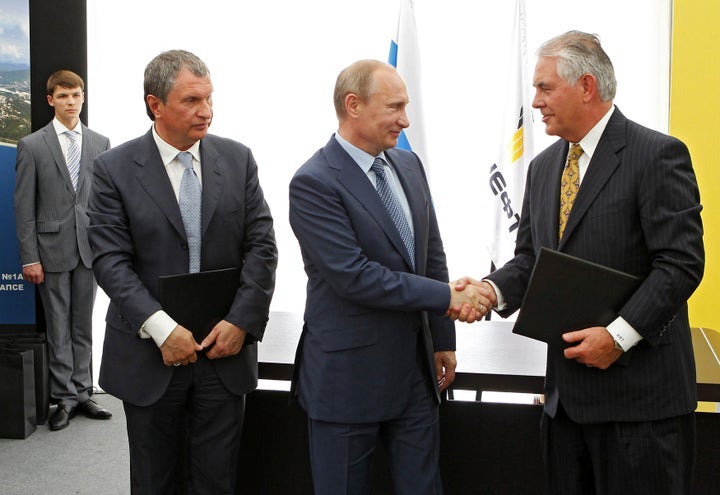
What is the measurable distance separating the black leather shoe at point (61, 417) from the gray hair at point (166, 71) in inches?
109

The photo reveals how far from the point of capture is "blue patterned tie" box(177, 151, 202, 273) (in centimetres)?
223

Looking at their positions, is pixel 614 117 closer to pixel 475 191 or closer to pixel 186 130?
pixel 186 130

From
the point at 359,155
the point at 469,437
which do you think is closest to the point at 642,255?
the point at 359,155

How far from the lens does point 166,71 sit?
2.20 meters

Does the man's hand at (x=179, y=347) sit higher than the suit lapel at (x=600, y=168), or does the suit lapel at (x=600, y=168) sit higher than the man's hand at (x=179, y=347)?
the suit lapel at (x=600, y=168)

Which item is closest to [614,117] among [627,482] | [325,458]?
[627,482]

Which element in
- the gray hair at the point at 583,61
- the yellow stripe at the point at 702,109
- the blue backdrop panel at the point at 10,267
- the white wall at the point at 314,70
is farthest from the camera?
the blue backdrop panel at the point at 10,267

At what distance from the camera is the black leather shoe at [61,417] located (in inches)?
170

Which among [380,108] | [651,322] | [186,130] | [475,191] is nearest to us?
[651,322]

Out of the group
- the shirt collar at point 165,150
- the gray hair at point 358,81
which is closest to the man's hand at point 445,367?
the gray hair at point 358,81

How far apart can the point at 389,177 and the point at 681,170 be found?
29.7 inches

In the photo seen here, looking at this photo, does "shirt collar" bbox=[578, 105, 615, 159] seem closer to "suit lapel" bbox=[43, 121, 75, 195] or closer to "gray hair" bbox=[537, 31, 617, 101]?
"gray hair" bbox=[537, 31, 617, 101]

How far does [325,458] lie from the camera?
2.06 meters

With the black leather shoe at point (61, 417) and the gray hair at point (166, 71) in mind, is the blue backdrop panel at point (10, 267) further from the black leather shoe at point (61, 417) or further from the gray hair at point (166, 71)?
the gray hair at point (166, 71)
